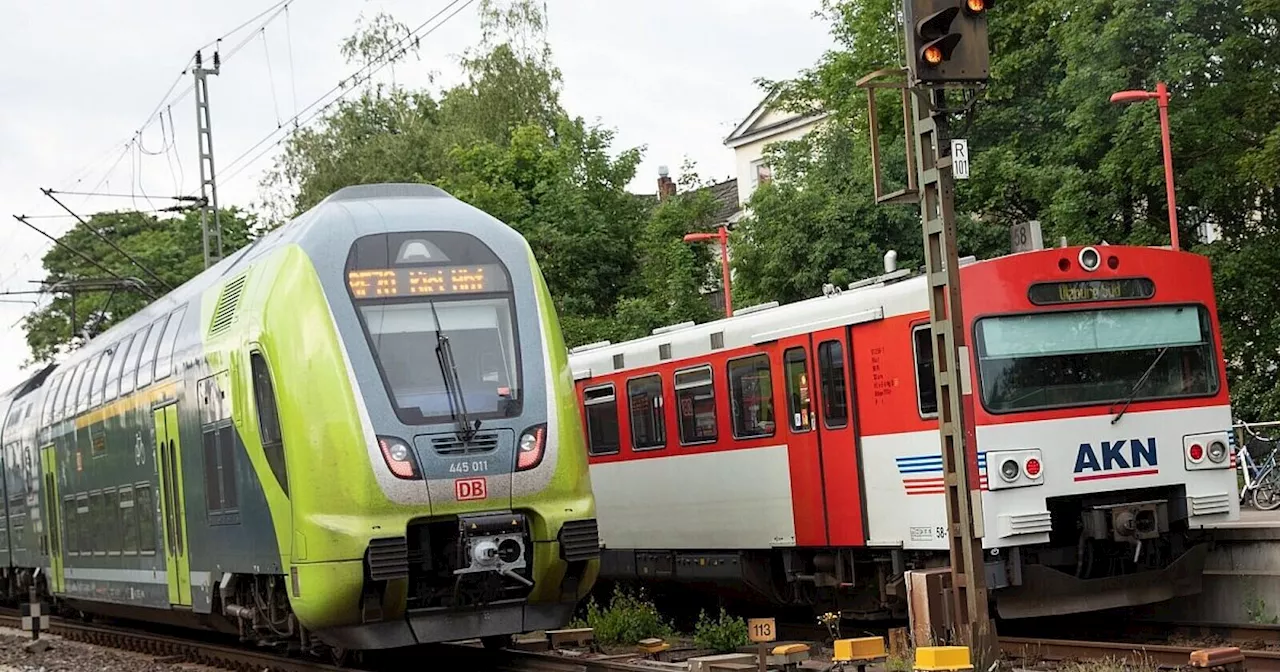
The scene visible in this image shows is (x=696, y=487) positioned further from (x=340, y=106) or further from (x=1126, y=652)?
(x=340, y=106)

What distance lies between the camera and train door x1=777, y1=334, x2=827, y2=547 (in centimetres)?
1496

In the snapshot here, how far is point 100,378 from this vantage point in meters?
18.9

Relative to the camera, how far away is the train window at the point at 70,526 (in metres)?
20.4

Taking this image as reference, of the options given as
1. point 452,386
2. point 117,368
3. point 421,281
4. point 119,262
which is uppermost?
point 119,262

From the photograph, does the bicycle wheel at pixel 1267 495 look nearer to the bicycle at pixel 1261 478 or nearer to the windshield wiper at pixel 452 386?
the bicycle at pixel 1261 478

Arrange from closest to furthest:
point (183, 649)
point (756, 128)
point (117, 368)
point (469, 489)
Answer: point (469, 489), point (117, 368), point (183, 649), point (756, 128)

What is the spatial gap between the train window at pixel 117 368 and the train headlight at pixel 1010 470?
950cm

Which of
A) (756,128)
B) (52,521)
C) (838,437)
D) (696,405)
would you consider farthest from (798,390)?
(756,128)

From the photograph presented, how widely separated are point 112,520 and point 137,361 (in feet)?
7.13

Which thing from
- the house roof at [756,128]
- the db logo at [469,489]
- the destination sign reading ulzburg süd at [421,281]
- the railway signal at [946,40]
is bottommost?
the db logo at [469,489]

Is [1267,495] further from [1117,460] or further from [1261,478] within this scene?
[1117,460]

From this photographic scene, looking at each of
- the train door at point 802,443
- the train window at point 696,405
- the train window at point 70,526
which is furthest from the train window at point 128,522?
the train door at point 802,443

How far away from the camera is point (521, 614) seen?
12.6 meters

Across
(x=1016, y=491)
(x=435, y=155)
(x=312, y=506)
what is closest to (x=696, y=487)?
(x=1016, y=491)
